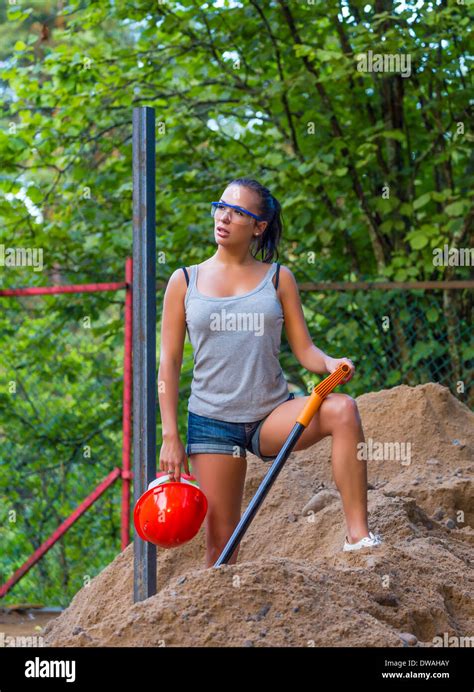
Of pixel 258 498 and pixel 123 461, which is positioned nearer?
pixel 258 498

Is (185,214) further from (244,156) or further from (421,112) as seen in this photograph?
(421,112)

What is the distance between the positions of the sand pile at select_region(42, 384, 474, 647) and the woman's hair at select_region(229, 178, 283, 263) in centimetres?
122

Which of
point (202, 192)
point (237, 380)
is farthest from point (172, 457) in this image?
point (202, 192)

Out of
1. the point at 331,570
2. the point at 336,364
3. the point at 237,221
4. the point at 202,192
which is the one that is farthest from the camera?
the point at 202,192

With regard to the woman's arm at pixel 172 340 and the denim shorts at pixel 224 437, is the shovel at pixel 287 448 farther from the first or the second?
the woman's arm at pixel 172 340

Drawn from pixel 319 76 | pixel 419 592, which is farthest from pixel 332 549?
pixel 319 76

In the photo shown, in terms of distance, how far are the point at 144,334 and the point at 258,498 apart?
0.75 metres

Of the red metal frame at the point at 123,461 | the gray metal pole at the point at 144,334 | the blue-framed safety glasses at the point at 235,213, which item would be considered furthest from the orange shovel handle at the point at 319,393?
the red metal frame at the point at 123,461

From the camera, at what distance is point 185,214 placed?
7.71 m

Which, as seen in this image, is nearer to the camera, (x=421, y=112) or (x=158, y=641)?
(x=158, y=641)

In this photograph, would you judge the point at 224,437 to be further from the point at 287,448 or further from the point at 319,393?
the point at 319,393

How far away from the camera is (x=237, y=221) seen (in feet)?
12.6

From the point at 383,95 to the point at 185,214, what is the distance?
1.77 m
